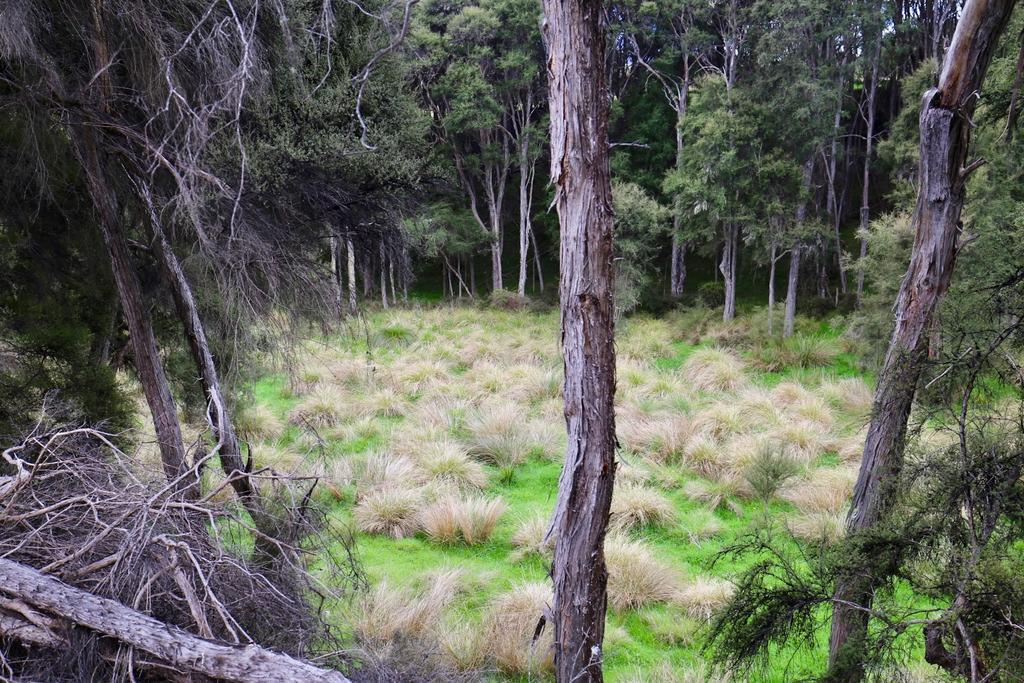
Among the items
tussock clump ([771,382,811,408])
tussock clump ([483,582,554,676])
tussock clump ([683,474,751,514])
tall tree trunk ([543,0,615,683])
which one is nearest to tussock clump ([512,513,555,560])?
tussock clump ([483,582,554,676])

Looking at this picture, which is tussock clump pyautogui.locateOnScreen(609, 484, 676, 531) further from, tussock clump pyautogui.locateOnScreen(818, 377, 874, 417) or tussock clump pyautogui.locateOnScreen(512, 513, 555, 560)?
tussock clump pyautogui.locateOnScreen(818, 377, 874, 417)

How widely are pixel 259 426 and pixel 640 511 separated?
18.3 feet

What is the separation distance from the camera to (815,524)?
21.3ft

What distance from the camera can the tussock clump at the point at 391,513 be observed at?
Answer: 22.8ft

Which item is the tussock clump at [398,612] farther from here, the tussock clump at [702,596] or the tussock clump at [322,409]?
the tussock clump at [322,409]

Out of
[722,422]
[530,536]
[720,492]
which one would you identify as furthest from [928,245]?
[722,422]

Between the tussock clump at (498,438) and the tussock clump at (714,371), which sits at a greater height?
the tussock clump at (714,371)

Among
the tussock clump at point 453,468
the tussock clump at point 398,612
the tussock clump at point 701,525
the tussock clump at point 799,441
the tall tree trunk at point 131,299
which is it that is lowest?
the tussock clump at point 701,525

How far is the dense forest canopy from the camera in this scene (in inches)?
112

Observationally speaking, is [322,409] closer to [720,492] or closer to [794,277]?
[720,492]

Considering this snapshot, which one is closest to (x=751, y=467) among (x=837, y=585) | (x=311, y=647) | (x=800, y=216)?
(x=837, y=585)

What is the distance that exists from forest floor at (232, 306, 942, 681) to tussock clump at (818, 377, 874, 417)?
0.04 meters

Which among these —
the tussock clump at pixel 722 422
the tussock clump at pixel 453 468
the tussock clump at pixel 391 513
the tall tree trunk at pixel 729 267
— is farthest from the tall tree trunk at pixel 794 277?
the tussock clump at pixel 391 513

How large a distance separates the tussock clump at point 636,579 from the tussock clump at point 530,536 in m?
0.68
